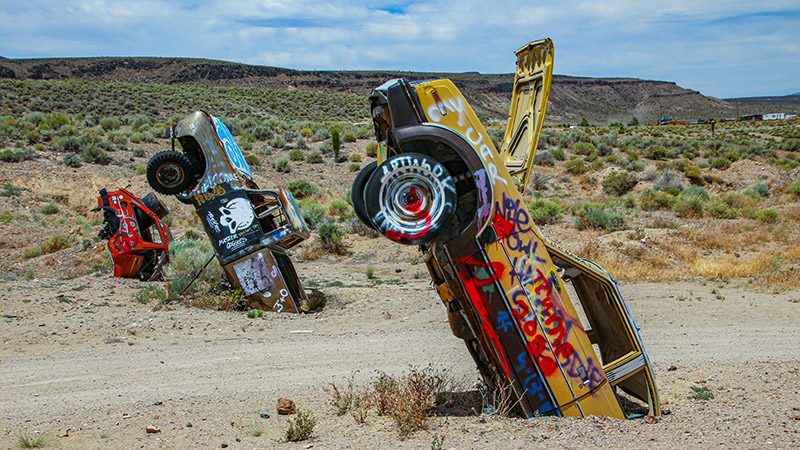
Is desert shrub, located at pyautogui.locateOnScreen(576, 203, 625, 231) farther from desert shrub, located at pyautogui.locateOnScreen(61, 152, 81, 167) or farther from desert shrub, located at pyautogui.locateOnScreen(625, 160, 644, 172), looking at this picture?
desert shrub, located at pyautogui.locateOnScreen(61, 152, 81, 167)

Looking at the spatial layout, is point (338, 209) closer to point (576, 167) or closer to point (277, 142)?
point (277, 142)

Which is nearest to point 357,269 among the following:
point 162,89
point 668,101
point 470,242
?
point 470,242

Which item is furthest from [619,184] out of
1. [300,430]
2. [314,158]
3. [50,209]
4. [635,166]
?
[300,430]

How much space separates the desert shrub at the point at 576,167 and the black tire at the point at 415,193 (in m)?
28.8

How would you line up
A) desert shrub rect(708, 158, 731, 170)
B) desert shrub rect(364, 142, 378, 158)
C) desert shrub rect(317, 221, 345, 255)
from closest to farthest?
desert shrub rect(317, 221, 345, 255) → desert shrub rect(364, 142, 378, 158) → desert shrub rect(708, 158, 731, 170)

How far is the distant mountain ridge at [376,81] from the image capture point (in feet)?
322

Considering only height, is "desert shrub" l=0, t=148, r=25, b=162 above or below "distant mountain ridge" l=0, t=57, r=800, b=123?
below

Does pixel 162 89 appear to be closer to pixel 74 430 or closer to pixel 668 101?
pixel 74 430

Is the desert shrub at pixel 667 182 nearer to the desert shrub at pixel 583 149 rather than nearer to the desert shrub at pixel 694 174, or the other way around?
the desert shrub at pixel 694 174

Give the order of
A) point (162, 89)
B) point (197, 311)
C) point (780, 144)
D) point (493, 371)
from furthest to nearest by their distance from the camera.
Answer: point (162, 89) → point (780, 144) → point (197, 311) → point (493, 371)

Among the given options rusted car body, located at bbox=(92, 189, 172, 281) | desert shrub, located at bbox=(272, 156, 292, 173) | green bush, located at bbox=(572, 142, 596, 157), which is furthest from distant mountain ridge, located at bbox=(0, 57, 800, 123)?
rusted car body, located at bbox=(92, 189, 172, 281)

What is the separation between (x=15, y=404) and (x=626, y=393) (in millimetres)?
5484

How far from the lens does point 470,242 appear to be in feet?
17.0

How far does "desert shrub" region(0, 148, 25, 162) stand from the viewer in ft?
88.1
